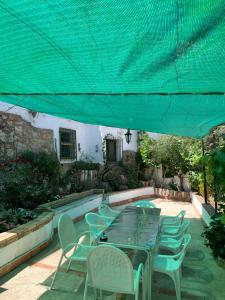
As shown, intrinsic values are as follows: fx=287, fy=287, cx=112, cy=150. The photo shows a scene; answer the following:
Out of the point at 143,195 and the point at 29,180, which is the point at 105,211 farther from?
the point at 143,195

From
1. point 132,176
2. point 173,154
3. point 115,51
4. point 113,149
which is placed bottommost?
point 132,176

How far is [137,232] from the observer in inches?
151

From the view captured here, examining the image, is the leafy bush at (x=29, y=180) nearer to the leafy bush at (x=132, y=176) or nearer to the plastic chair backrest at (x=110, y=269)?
the plastic chair backrest at (x=110, y=269)

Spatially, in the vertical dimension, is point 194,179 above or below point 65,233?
above

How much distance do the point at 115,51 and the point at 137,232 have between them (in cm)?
253

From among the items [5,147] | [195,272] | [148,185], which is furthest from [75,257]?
[148,185]

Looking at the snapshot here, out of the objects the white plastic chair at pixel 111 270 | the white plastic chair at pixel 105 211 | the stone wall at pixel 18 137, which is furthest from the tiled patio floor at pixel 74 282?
the stone wall at pixel 18 137

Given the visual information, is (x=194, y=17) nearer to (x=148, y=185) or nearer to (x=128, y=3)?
(x=128, y=3)

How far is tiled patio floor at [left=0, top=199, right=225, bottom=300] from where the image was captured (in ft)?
11.2

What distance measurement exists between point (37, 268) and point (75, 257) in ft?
3.12

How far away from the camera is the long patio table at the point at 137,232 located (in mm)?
3211

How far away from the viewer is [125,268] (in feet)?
8.70

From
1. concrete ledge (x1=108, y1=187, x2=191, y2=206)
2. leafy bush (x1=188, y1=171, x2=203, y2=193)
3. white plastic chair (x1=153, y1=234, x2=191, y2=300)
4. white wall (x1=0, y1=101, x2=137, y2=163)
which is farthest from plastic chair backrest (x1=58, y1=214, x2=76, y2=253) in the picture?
leafy bush (x1=188, y1=171, x2=203, y2=193)

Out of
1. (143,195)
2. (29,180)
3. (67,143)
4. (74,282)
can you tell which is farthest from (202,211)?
(67,143)
